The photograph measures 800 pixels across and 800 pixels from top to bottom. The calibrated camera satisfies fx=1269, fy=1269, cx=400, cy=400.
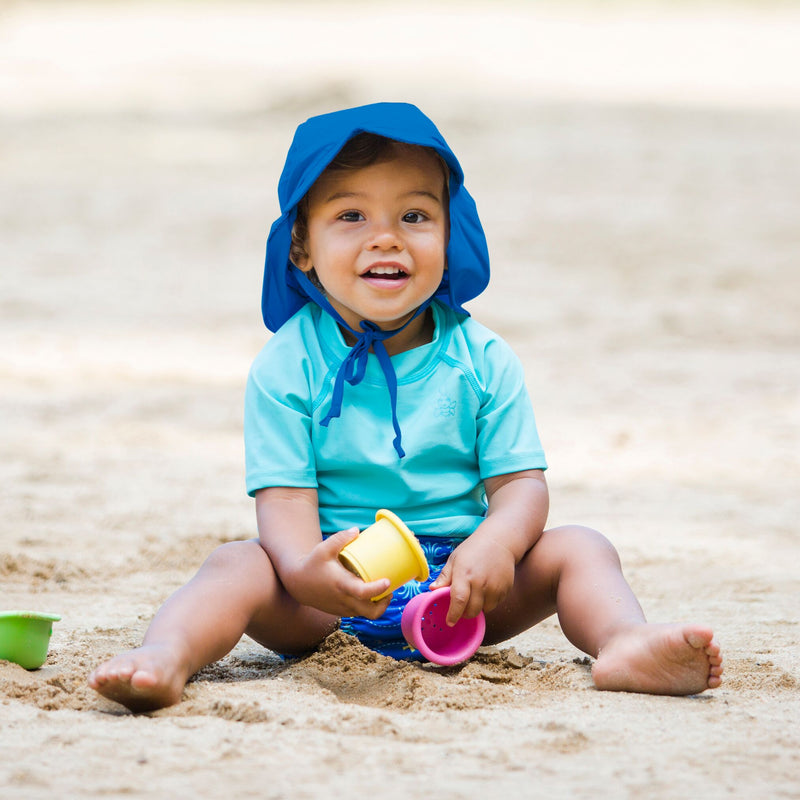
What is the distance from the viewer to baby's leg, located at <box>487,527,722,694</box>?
205 centimetres

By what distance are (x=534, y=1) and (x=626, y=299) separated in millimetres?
13975

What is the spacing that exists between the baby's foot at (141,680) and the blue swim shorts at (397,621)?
0.50 m

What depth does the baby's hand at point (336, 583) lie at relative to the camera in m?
2.09

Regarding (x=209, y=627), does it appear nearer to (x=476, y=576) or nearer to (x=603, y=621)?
(x=476, y=576)

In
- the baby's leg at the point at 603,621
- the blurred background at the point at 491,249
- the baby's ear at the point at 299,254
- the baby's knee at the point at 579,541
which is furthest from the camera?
the blurred background at the point at 491,249

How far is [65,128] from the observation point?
1121cm

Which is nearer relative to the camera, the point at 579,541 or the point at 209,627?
the point at 209,627

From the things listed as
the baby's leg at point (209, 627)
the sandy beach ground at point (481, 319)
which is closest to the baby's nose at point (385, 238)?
the baby's leg at point (209, 627)

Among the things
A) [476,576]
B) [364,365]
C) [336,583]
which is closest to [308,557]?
[336,583]

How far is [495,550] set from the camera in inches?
88.4

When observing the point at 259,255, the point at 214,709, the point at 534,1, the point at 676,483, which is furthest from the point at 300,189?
the point at 534,1

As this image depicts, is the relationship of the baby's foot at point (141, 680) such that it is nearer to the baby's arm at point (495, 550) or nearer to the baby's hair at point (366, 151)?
the baby's arm at point (495, 550)

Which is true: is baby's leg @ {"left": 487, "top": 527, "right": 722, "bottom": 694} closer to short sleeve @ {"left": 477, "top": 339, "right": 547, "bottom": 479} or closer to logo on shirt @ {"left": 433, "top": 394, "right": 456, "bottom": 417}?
short sleeve @ {"left": 477, "top": 339, "right": 547, "bottom": 479}

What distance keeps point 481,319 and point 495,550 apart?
14.5 ft
